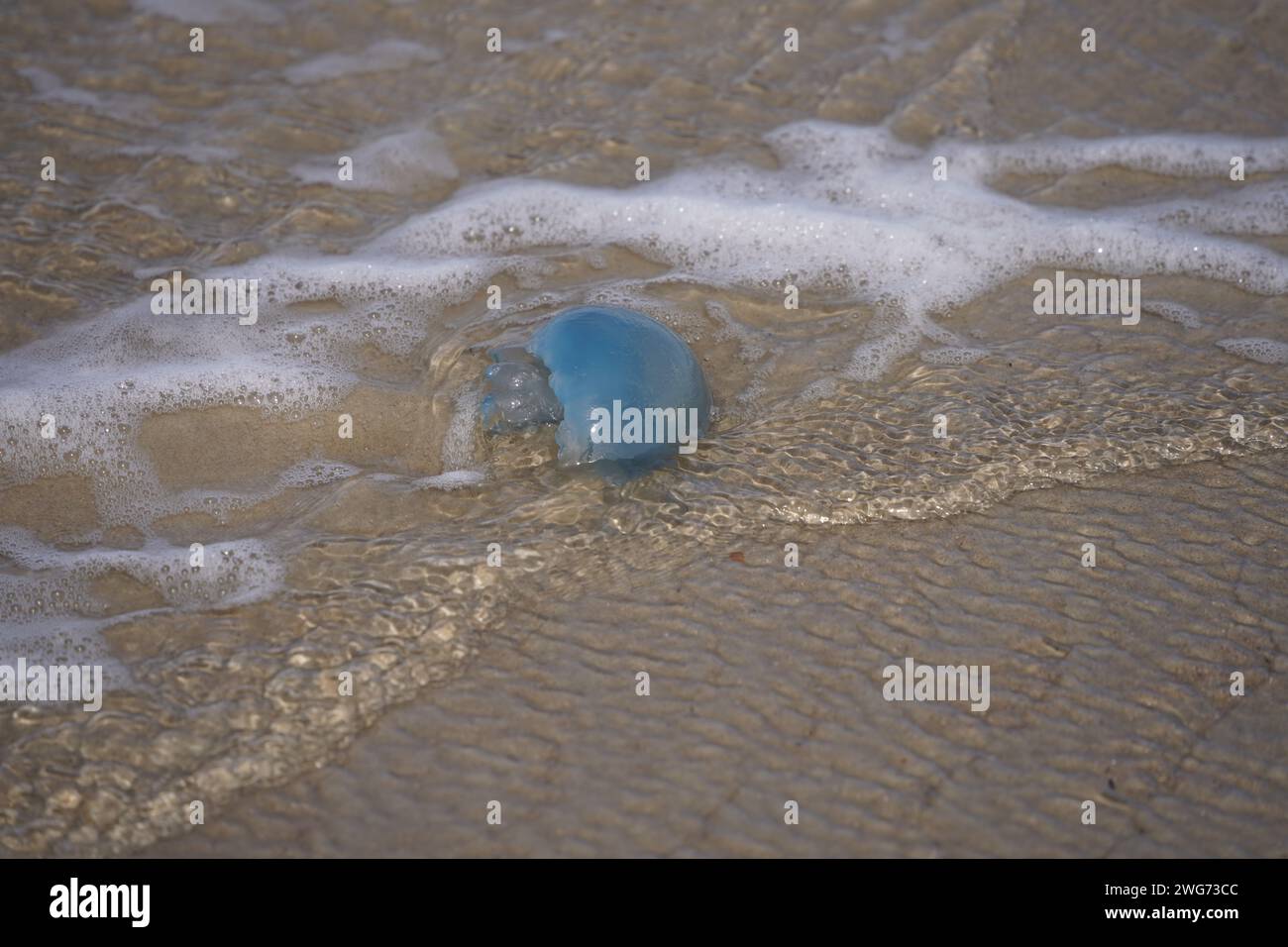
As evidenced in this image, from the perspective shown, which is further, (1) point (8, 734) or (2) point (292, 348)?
(2) point (292, 348)

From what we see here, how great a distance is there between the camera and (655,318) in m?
4.21

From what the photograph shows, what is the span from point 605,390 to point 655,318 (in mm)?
916

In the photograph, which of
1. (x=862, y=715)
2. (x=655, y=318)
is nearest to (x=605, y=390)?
(x=655, y=318)

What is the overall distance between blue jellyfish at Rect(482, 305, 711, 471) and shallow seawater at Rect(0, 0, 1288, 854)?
11 cm

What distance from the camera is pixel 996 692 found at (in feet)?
9.61

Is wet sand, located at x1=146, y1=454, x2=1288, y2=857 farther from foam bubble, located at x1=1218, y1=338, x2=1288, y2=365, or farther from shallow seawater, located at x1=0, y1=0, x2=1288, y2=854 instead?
foam bubble, located at x1=1218, y1=338, x2=1288, y2=365

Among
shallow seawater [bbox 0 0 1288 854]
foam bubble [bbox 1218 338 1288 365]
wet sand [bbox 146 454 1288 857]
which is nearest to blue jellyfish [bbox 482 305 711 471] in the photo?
shallow seawater [bbox 0 0 1288 854]

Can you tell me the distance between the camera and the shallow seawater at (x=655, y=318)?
2863mm

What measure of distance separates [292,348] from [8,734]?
174 cm

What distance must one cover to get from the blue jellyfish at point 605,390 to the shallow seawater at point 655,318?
0.11m

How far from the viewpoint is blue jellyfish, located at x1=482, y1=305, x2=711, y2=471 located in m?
3.39

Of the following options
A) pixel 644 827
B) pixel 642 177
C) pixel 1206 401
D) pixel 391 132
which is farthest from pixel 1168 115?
pixel 644 827

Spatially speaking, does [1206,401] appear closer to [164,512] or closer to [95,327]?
[164,512]

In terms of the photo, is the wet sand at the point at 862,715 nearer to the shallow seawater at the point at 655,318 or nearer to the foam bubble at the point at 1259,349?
the shallow seawater at the point at 655,318
